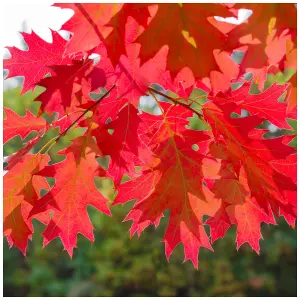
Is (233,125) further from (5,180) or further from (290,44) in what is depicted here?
(5,180)

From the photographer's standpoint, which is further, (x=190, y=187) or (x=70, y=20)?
(x=190, y=187)

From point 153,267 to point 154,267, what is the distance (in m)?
0.02

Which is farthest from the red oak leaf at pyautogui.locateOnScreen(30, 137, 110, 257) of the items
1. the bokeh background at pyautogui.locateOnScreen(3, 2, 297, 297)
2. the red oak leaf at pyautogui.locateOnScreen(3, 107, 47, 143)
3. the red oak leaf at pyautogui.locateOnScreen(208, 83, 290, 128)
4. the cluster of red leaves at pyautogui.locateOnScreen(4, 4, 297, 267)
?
the bokeh background at pyautogui.locateOnScreen(3, 2, 297, 297)

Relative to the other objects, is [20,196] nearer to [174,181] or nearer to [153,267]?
[174,181]

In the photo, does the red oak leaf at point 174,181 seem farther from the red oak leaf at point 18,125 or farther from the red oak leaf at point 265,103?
the red oak leaf at point 18,125

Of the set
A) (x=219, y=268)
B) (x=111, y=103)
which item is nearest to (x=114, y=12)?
(x=111, y=103)

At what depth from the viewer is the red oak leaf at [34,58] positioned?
759 millimetres

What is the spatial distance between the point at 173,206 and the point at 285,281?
25.7 ft

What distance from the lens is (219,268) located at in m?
7.94

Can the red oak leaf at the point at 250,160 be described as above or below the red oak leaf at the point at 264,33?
below

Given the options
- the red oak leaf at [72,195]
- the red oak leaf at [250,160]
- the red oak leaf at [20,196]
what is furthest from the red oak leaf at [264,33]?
the red oak leaf at [20,196]

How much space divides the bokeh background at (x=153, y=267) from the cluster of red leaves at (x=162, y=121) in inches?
251

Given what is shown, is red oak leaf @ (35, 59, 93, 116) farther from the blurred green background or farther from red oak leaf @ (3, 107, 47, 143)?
the blurred green background

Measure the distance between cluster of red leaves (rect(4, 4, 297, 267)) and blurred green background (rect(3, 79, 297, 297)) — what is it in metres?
6.42
